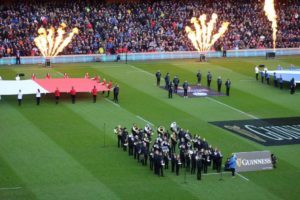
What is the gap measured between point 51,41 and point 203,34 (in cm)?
1423

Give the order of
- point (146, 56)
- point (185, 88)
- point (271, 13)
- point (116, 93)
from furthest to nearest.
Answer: point (271, 13) → point (146, 56) → point (185, 88) → point (116, 93)

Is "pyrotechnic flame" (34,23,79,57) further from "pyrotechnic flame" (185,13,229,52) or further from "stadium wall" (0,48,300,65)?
"pyrotechnic flame" (185,13,229,52)

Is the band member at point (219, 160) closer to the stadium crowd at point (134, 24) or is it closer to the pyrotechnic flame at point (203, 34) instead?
the stadium crowd at point (134, 24)

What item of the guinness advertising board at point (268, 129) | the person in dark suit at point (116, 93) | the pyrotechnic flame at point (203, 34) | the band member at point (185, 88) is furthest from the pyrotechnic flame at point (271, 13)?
the guinness advertising board at point (268, 129)

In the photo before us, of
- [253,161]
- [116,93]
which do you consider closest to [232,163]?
[253,161]

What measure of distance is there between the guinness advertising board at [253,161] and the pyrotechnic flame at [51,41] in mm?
33901

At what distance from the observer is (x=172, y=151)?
40.2 meters

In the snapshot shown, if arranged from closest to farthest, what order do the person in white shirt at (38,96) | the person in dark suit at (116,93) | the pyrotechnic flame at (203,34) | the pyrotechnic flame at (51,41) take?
the person in white shirt at (38,96)
the person in dark suit at (116,93)
the pyrotechnic flame at (51,41)
the pyrotechnic flame at (203,34)

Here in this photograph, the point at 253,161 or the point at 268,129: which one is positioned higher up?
the point at 268,129

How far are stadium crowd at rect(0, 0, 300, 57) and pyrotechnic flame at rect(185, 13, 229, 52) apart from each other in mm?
959

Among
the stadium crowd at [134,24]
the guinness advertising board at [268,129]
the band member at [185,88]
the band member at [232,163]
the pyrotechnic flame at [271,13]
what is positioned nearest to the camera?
the band member at [232,163]

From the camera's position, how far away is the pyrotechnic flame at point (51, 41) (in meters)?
68.8

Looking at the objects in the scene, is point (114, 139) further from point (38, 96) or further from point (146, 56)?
point (146, 56)

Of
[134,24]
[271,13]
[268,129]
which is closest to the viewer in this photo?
[268,129]
